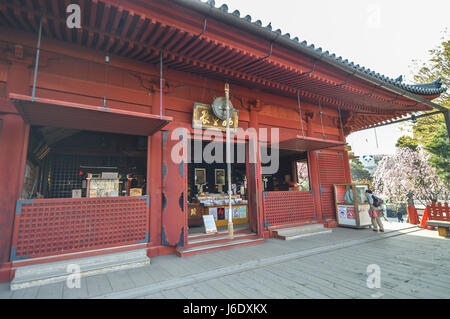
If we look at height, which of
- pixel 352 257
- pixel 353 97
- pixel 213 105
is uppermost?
pixel 353 97

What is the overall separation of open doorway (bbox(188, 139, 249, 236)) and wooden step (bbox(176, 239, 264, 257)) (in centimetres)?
201

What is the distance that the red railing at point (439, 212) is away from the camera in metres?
6.32

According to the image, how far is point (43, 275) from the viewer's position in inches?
126

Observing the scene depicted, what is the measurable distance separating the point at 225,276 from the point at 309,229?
3.97m

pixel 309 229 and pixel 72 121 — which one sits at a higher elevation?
pixel 72 121

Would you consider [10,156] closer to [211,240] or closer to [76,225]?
[76,225]

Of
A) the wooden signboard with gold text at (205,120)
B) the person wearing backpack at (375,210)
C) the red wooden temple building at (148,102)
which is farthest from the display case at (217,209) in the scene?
the person wearing backpack at (375,210)

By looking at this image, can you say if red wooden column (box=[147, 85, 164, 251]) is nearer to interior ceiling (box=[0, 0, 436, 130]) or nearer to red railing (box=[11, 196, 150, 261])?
red railing (box=[11, 196, 150, 261])

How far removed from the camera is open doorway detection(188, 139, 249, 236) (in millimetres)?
7523

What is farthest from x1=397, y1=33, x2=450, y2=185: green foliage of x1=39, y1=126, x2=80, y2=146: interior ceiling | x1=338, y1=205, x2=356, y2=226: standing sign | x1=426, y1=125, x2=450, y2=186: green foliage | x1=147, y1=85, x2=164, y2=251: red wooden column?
x1=39, y1=126, x2=80, y2=146: interior ceiling

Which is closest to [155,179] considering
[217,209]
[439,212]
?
[217,209]

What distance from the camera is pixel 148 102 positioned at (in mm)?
4820
